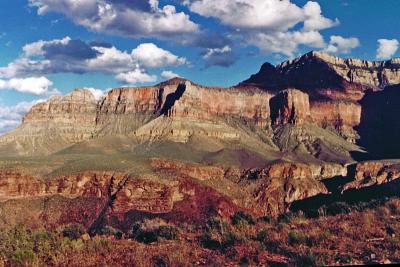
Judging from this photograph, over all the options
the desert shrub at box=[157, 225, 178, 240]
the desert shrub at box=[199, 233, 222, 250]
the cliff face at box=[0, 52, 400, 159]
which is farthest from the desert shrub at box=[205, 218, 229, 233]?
the cliff face at box=[0, 52, 400, 159]

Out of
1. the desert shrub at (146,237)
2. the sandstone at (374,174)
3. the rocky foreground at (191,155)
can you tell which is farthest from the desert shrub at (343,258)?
the sandstone at (374,174)

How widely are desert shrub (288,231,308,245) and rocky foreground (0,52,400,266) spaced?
62.3ft

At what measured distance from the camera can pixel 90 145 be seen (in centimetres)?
12694

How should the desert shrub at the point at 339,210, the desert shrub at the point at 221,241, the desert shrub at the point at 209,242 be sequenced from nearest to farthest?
the desert shrub at the point at 221,241
the desert shrub at the point at 209,242
the desert shrub at the point at 339,210

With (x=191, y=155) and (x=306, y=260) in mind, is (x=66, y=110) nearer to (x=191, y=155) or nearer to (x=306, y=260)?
(x=191, y=155)

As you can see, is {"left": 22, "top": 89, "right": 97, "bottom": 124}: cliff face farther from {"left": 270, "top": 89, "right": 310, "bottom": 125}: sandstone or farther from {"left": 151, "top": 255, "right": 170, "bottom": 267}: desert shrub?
{"left": 151, "top": 255, "right": 170, "bottom": 267}: desert shrub

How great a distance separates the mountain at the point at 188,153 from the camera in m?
84.4

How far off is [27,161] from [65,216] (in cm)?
2510

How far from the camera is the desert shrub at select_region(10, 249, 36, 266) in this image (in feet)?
57.4

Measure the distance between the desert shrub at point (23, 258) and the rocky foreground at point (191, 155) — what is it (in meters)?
21.4

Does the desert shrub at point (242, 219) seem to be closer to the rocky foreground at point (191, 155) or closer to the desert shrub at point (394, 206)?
the rocky foreground at point (191, 155)

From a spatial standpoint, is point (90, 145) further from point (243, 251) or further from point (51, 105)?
point (243, 251)

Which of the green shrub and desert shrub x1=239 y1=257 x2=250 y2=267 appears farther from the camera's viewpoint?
desert shrub x1=239 y1=257 x2=250 y2=267

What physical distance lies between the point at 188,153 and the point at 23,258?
343ft
